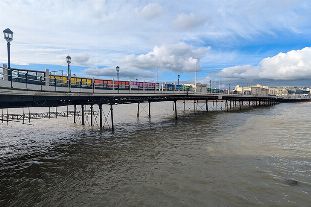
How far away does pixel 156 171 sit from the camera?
21.8 m

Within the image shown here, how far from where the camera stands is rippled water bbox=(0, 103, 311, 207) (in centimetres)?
1648

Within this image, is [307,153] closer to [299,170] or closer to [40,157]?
[299,170]

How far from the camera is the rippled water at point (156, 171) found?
16.5m

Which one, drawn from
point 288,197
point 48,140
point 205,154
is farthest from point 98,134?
point 288,197

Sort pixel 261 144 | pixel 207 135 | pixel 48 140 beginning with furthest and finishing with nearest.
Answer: pixel 207 135
pixel 48 140
pixel 261 144

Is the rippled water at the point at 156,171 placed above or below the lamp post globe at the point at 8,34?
below

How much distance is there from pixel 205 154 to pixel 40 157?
15404mm

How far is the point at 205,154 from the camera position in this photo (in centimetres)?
2719

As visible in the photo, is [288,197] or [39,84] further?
[39,84]

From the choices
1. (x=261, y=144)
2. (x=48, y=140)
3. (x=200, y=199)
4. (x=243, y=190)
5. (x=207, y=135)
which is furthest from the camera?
(x=207, y=135)

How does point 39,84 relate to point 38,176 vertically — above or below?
above

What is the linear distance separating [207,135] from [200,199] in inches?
924

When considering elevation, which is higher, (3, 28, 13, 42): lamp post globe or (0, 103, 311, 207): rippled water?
(3, 28, 13, 42): lamp post globe

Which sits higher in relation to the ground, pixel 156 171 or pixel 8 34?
pixel 8 34
